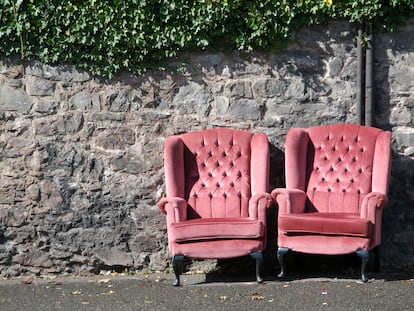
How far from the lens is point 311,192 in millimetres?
7102

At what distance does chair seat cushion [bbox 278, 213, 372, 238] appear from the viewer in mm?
6465

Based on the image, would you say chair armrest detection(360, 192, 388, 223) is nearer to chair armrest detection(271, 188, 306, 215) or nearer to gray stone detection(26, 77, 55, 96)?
chair armrest detection(271, 188, 306, 215)

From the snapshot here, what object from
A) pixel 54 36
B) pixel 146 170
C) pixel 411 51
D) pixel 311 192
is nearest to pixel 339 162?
pixel 311 192

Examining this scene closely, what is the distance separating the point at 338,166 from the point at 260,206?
0.78m

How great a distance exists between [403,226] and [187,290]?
1900mm

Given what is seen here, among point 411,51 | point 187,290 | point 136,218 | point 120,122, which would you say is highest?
point 411,51

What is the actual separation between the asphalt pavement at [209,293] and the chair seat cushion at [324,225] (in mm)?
375

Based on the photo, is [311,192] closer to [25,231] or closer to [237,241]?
[237,241]

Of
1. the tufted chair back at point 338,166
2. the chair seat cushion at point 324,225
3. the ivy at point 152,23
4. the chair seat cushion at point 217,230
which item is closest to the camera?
the chair seat cushion at point 324,225

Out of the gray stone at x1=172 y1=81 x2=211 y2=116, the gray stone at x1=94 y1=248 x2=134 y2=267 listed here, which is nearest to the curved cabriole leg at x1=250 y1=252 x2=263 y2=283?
the gray stone at x1=94 y1=248 x2=134 y2=267

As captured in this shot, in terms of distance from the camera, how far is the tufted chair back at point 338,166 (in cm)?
700

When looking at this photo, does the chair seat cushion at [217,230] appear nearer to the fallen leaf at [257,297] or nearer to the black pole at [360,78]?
the fallen leaf at [257,297]

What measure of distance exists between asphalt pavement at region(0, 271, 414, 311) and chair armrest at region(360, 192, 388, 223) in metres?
0.48

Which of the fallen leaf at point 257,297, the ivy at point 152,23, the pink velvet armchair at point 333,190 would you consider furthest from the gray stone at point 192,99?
the fallen leaf at point 257,297
